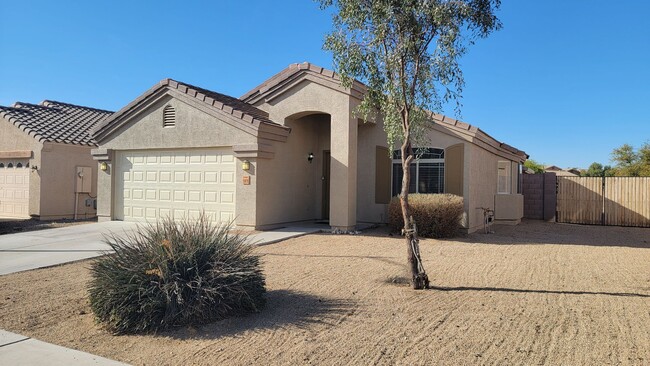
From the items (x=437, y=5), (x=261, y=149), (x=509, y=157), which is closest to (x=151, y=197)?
(x=261, y=149)

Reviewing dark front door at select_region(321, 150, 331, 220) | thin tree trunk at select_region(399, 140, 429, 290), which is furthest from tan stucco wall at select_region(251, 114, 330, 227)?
thin tree trunk at select_region(399, 140, 429, 290)

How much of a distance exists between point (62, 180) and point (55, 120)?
3577mm

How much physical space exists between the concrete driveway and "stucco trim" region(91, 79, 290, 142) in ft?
11.5

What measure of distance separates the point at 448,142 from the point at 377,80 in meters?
7.43

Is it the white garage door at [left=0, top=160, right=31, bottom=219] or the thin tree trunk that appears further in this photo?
the white garage door at [left=0, top=160, right=31, bottom=219]

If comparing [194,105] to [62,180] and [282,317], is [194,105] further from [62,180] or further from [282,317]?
[282,317]

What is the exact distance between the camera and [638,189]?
63.8ft

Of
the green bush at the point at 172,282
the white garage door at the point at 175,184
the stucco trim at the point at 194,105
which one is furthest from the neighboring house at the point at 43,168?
the green bush at the point at 172,282

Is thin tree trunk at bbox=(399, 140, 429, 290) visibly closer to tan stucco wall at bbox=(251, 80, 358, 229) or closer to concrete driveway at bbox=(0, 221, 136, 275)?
concrete driveway at bbox=(0, 221, 136, 275)

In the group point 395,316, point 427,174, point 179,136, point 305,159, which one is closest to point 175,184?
point 179,136

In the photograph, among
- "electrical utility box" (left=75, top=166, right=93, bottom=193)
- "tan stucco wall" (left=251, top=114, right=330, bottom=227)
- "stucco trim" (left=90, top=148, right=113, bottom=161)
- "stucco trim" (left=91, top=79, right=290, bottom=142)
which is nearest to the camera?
"stucco trim" (left=91, top=79, right=290, bottom=142)

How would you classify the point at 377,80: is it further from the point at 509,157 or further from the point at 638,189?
the point at 638,189

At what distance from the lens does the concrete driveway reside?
1011cm

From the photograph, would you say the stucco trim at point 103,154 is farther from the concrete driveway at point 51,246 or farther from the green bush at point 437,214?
the green bush at point 437,214
